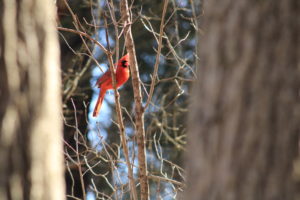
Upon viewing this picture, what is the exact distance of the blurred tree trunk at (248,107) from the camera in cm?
167

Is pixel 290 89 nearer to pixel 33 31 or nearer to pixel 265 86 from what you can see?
pixel 265 86

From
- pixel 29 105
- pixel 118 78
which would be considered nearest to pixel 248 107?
pixel 29 105

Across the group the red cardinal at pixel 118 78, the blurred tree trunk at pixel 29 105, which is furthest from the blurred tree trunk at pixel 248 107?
the red cardinal at pixel 118 78

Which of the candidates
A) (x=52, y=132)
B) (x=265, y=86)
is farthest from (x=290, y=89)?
(x=52, y=132)

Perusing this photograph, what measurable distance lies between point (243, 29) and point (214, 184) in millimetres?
439

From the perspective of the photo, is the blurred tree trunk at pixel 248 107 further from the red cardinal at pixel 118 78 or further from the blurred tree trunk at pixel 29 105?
the red cardinal at pixel 118 78

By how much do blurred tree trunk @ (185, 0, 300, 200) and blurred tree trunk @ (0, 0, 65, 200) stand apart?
386 millimetres

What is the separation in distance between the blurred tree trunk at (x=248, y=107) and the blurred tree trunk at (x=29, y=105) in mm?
386

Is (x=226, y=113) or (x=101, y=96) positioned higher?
(x=101, y=96)

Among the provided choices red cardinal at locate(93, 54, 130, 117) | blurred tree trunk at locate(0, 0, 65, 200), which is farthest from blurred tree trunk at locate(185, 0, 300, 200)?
red cardinal at locate(93, 54, 130, 117)

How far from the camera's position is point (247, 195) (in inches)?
65.2

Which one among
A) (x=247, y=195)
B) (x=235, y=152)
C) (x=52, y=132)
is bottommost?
(x=247, y=195)

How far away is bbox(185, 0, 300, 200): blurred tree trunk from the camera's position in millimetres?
1672

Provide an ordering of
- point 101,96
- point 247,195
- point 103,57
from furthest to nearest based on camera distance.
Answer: point 103,57 → point 101,96 → point 247,195
